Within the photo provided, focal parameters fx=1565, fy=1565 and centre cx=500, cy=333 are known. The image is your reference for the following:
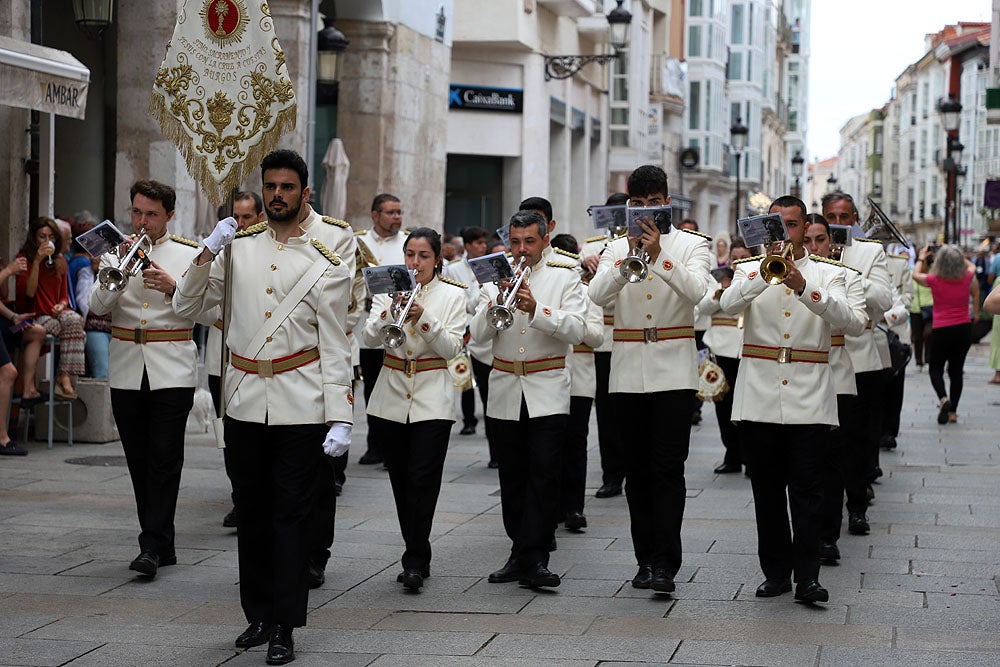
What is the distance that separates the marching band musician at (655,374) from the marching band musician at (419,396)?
0.84m

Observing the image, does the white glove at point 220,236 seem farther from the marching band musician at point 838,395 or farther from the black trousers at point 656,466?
the marching band musician at point 838,395

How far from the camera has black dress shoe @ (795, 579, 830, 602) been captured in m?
7.43

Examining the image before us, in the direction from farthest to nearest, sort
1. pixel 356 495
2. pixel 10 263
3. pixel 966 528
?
1. pixel 10 263
2. pixel 356 495
3. pixel 966 528

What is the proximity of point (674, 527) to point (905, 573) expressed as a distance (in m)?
1.46

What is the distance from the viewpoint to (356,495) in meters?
10.9

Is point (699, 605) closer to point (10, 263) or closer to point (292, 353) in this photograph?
point (292, 353)

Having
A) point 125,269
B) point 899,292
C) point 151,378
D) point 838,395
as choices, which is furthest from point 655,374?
point 899,292

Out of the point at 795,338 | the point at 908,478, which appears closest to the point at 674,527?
the point at 795,338

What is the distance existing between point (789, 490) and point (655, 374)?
901 mm

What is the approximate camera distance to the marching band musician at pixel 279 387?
643 cm

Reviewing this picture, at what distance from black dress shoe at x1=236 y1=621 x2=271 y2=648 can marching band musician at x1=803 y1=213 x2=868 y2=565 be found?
306 cm

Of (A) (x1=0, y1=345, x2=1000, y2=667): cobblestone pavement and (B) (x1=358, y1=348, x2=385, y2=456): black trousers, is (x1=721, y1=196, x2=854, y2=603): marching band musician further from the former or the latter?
(B) (x1=358, y1=348, x2=385, y2=456): black trousers

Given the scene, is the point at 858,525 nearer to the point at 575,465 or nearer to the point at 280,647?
the point at 575,465

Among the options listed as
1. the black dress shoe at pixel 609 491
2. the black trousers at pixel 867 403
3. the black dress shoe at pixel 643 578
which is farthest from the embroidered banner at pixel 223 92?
the black dress shoe at pixel 609 491
